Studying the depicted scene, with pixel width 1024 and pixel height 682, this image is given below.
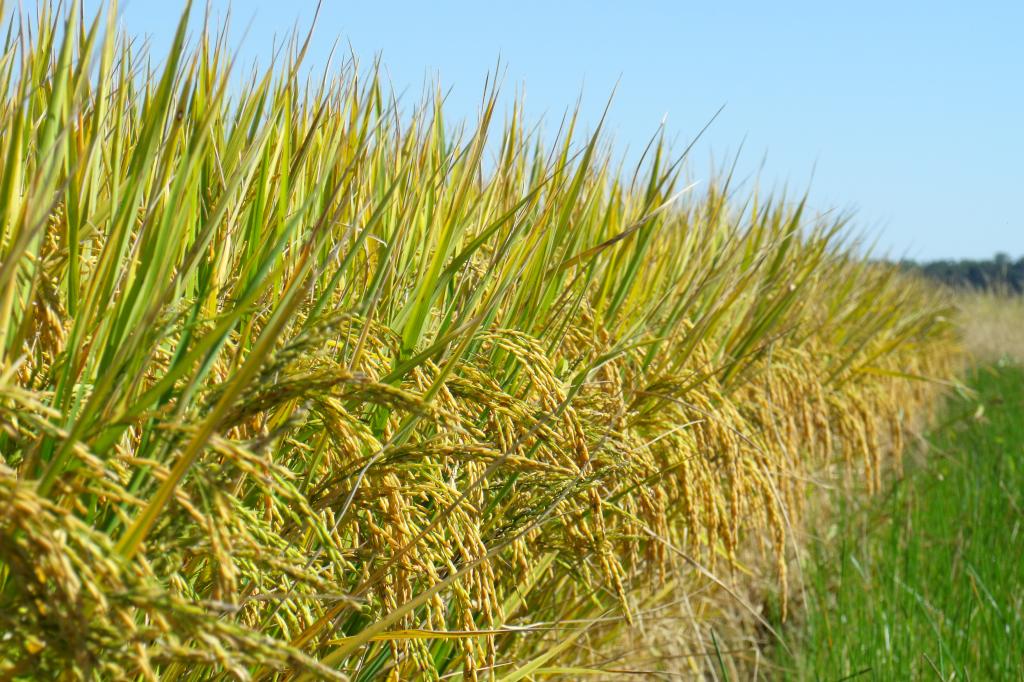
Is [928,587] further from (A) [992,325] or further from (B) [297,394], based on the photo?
(A) [992,325]

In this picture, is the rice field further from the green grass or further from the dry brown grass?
the dry brown grass

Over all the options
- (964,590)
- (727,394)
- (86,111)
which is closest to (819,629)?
(964,590)

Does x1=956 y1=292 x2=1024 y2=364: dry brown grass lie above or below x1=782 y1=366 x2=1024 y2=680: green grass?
above

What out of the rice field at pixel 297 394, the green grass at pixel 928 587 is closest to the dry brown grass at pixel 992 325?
the green grass at pixel 928 587

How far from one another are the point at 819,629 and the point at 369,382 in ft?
9.71

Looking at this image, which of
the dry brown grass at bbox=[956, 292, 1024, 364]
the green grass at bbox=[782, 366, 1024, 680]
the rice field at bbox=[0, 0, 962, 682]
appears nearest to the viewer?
the rice field at bbox=[0, 0, 962, 682]

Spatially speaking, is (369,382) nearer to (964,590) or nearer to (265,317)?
(265,317)

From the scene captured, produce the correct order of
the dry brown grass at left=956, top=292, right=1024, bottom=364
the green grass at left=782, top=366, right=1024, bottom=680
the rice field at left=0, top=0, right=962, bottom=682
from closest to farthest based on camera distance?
1. the rice field at left=0, top=0, right=962, bottom=682
2. the green grass at left=782, top=366, right=1024, bottom=680
3. the dry brown grass at left=956, top=292, right=1024, bottom=364

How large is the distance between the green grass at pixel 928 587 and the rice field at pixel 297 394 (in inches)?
28.2

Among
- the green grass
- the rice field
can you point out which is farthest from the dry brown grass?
the rice field

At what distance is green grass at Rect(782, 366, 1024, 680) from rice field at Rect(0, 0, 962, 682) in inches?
28.2

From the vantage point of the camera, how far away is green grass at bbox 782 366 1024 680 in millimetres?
3066

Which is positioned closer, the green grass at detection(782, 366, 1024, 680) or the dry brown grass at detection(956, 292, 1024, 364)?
the green grass at detection(782, 366, 1024, 680)

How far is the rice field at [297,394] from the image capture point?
36.0 inches
